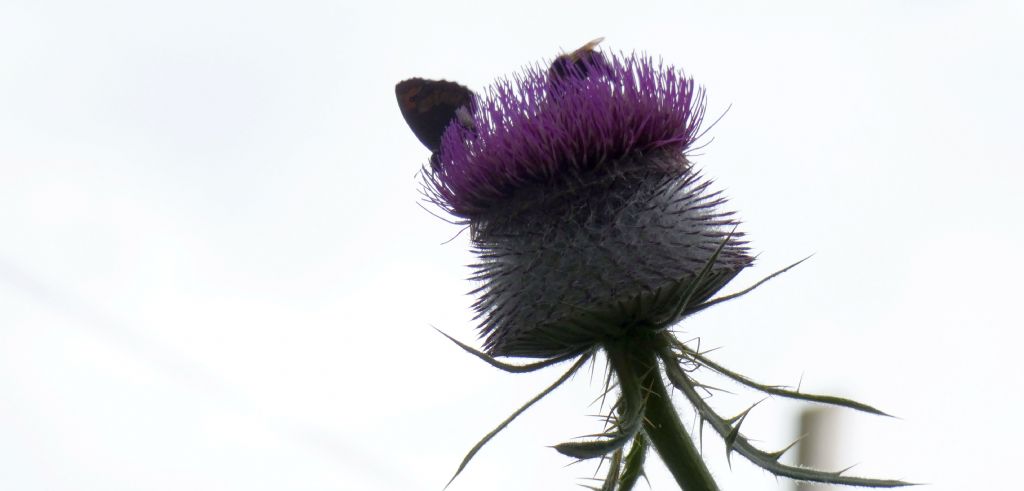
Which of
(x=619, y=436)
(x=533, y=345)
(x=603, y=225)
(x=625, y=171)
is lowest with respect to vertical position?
(x=619, y=436)

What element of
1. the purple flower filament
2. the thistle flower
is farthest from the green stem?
the purple flower filament

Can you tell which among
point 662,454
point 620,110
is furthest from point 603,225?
point 662,454

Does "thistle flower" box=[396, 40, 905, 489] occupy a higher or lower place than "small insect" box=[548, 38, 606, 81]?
lower

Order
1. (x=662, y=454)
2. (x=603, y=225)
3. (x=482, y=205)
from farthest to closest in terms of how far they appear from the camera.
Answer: (x=482, y=205), (x=603, y=225), (x=662, y=454)

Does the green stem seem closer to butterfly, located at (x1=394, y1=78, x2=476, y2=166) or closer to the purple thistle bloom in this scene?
the purple thistle bloom

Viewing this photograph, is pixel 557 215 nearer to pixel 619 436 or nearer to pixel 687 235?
pixel 687 235

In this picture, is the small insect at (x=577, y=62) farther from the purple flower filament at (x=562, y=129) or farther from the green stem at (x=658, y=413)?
the green stem at (x=658, y=413)

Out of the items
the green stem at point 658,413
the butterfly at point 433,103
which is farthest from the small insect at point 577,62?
the green stem at point 658,413
